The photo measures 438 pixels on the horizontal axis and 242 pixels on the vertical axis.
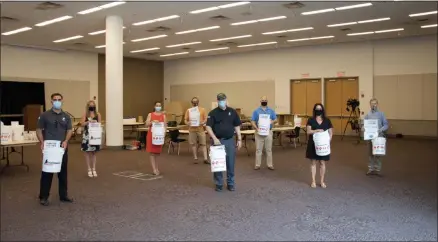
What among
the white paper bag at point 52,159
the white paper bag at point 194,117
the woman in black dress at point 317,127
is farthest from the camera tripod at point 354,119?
the white paper bag at point 52,159

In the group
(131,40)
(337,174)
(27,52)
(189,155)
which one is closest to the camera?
(337,174)

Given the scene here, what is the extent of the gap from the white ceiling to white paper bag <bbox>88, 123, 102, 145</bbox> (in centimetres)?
332

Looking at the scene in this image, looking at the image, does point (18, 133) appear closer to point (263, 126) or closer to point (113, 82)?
point (263, 126)

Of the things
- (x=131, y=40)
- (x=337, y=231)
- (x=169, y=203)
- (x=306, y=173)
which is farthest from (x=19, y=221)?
(x=131, y=40)

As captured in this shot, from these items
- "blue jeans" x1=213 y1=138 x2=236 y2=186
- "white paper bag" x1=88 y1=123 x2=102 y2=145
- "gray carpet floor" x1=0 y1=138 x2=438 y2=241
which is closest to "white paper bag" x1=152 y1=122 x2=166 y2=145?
"gray carpet floor" x1=0 y1=138 x2=438 y2=241

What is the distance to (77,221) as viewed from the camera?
4.45 meters

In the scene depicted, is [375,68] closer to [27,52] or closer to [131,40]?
[131,40]

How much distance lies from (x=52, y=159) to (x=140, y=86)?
57.7 ft

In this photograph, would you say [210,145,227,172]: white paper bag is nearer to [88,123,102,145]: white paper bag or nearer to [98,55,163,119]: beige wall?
[88,123,102,145]: white paper bag

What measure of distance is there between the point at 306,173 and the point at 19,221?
507 cm

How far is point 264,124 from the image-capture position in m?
7.82

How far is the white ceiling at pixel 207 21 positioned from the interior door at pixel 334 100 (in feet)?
6.19

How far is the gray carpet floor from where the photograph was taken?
13.3 feet

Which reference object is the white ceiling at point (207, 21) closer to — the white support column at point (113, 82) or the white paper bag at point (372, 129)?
the white support column at point (113, 82)
